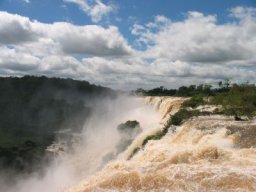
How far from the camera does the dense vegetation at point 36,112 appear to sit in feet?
155

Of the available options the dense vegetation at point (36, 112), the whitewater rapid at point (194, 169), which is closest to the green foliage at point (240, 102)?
the whitewater rapid at point (194, 169)

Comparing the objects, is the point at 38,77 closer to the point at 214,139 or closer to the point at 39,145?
the point at 39,145

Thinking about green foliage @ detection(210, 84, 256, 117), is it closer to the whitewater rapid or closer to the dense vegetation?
the whitewater rapid

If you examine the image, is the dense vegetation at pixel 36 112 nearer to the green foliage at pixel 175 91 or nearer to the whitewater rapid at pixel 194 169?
the green foliage at pixel 175 91

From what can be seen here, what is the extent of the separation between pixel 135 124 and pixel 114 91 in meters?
51.0

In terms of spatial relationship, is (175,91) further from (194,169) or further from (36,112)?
(194,169)

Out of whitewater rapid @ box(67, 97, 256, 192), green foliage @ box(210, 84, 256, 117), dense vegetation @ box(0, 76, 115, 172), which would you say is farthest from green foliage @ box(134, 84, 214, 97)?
whitewater rapid @ box(67, 97, 256, 192)

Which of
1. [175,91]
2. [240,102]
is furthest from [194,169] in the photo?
[175,91]

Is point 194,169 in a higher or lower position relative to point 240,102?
lower

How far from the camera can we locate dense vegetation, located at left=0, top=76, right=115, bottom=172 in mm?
47119

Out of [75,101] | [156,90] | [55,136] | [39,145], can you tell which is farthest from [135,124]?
[75,101]

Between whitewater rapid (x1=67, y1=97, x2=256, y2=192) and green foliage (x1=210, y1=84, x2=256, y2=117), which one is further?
green foliage (x1=210, y1=84, x2=256, y2=117)

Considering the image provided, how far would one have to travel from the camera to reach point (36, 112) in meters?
88.7

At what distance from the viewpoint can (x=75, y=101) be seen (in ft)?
311
